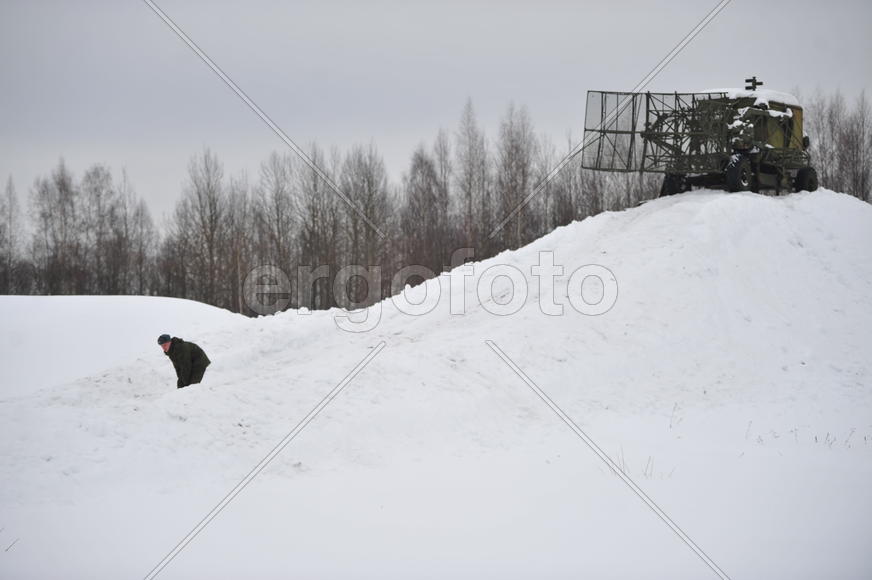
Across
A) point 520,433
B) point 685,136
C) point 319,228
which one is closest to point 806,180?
point 685,136

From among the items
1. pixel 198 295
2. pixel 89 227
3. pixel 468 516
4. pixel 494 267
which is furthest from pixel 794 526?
pixel 89 227

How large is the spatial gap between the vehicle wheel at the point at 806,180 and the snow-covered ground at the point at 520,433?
5.70 ft

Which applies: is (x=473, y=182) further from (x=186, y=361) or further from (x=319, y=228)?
(x=186, y=361)

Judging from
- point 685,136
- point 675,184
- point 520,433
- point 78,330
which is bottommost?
point 520,433

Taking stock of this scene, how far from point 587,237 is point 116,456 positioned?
12408mm

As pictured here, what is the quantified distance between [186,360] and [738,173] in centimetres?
1448

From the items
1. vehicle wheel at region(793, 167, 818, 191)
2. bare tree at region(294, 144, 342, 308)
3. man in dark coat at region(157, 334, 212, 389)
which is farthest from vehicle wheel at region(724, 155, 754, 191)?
bare tree at region(294, 144, 342, 308)

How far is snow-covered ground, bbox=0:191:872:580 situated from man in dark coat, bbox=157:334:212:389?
60 centimetres

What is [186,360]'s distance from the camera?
1095cm

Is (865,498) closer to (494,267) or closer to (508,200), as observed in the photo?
(494,267)

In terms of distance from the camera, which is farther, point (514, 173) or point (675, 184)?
point (514, 173)

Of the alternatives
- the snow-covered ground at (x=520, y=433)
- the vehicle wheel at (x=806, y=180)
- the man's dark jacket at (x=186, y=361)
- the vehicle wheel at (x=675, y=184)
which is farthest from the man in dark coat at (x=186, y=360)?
the vehicle wheel at (x=806, y=180)

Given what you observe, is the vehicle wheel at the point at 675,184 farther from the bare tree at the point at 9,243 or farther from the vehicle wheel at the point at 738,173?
the bare tree at the point at 9,243

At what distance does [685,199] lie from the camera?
16.7 metres
